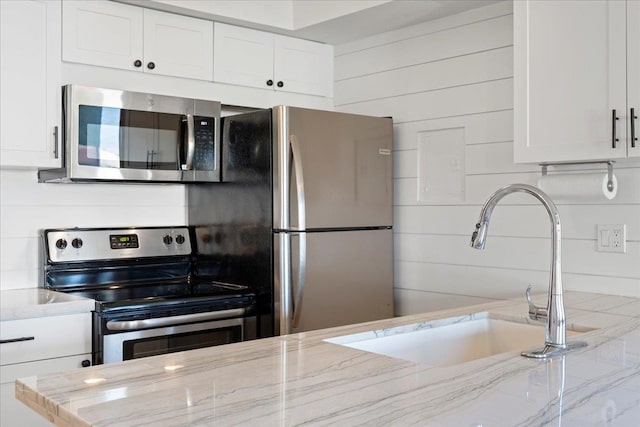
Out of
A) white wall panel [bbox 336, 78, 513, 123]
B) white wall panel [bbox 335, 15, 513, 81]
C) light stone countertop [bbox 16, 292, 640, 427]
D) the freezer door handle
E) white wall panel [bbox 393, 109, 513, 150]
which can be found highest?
white wall panel [bbox 335, 15, 513, 81]

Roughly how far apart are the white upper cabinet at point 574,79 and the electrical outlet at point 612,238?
15.6 inches

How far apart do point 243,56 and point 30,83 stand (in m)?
1.07

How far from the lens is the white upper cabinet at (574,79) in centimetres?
234

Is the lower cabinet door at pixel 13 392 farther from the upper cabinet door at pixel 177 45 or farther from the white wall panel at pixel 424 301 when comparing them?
the white wall panel at pixel 424 301

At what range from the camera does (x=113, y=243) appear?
318cm

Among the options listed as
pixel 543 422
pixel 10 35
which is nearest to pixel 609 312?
pixel 543 422

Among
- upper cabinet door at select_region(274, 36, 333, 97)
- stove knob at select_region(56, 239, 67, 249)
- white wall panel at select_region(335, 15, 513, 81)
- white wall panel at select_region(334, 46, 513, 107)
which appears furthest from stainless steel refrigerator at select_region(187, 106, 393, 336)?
stove knob at select_region(56, 239, 67, 249)

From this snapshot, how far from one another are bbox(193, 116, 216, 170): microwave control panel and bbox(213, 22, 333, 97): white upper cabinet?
0.26 m

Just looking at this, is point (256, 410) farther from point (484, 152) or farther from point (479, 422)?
point (484, 152)

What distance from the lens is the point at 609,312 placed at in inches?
89.7

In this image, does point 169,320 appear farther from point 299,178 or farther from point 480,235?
point 480,235

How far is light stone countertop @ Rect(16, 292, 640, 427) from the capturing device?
113cm

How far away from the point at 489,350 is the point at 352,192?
1.22 meters

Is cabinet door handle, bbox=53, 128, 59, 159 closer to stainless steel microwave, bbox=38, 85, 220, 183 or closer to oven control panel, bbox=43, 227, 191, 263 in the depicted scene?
stainless steel microwave, bbox=38, 85, 220, 183
